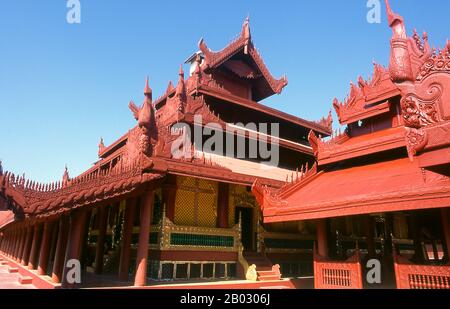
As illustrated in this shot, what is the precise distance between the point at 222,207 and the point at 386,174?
7.01 metres

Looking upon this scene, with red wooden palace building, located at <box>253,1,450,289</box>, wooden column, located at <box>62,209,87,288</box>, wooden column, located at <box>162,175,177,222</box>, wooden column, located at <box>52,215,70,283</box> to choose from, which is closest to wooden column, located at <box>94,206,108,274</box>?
wooden column, located at <box>162,175,177,222</box>

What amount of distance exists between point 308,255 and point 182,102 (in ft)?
33.2

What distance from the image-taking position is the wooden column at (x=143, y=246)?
9227 mm

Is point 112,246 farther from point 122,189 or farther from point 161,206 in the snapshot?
point 122,189

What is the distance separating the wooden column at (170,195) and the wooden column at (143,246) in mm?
2586

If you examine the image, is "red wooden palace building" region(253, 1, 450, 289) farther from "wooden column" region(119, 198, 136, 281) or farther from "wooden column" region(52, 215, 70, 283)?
"wooden column" region(52, 215, 70, 283)

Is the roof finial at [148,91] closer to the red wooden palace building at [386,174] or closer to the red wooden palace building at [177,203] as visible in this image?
the red wooden palace building at [177,203]

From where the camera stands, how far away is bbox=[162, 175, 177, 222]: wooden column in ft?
40.7

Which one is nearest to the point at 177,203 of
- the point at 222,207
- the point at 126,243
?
the point at 222,207

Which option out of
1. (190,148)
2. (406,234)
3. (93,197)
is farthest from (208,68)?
(406,234)

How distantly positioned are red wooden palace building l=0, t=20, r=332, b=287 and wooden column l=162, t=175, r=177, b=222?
4 centimetres

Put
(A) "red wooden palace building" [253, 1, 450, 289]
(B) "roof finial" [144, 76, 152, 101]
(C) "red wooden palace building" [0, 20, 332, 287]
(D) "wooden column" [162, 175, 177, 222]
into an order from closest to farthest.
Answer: (A) "red wooden palace building" [253, 1, 450, 289] < (C) "red wooden palace building" [0, 20, 332, 287] < (B) "roof finial" [144, 76, 152, 101] < (D) "wooden column" [162, 175, 177, 222]

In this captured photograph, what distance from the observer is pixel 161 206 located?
41.1 ft

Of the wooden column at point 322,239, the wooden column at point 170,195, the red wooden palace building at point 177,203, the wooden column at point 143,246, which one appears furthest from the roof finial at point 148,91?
the wooden column at point 322,239
